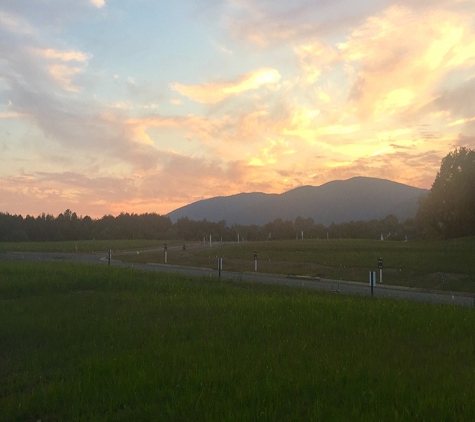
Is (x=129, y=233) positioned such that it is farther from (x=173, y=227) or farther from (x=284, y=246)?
(x=284, y=246)

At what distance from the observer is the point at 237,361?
301 inches

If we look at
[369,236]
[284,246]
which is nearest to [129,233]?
[369,236]

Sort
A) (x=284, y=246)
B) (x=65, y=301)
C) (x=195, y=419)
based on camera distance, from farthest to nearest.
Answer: (x=284, y=246) < (x=65, y=301) < (x=195, y=419)

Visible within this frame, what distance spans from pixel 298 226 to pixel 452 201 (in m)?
58.7

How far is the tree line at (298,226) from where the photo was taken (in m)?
62.7

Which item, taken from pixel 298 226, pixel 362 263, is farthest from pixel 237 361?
pixel 298 226

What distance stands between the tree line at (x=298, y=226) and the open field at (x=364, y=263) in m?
25.4

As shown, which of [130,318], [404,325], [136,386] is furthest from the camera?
[130,318]

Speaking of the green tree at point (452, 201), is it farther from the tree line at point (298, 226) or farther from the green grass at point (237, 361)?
the green grass at point (237, 361)

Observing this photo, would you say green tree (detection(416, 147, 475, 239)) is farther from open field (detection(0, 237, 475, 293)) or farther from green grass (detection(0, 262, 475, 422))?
green grass (detection(0, 262, 475, 422))

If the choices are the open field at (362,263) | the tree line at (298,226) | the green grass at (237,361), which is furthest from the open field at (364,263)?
the tree line at (298,226)

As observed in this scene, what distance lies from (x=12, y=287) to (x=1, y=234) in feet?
307

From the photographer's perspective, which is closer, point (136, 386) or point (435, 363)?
point (136, 386)

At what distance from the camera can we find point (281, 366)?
289 inches
